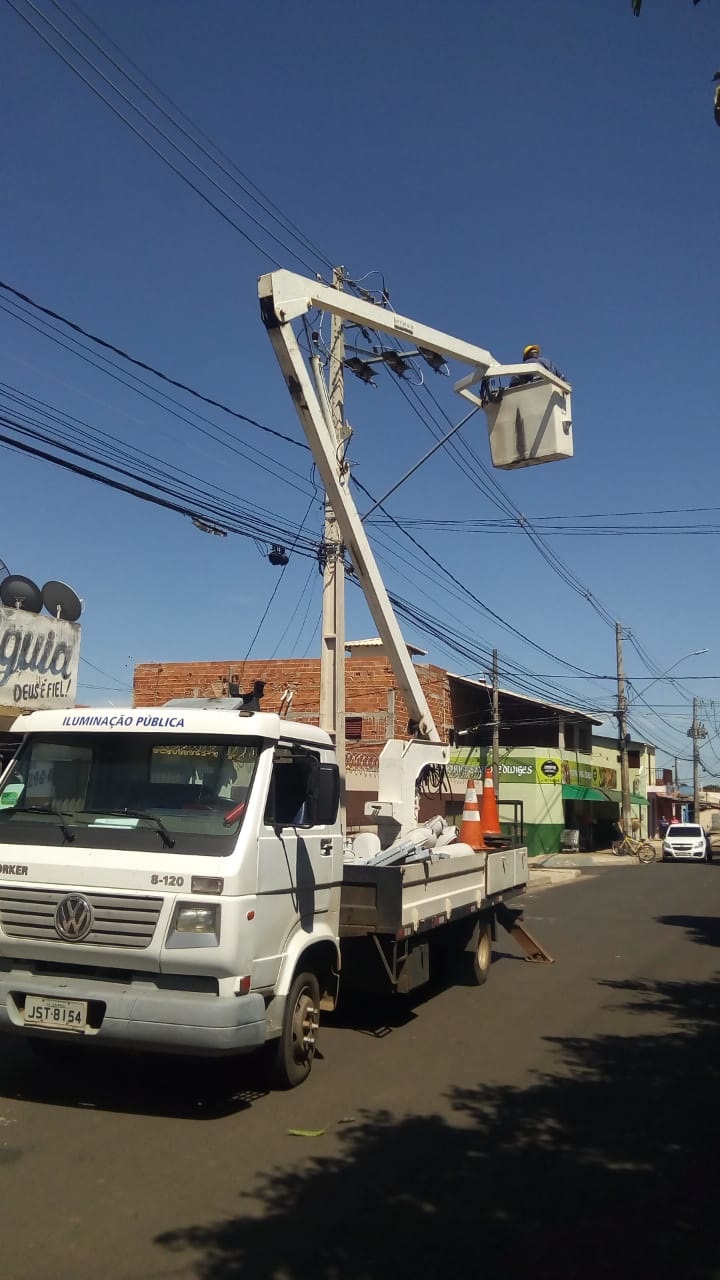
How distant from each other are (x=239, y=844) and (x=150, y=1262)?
2182 mm

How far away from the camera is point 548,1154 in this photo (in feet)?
16.6

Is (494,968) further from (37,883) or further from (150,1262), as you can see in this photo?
(150,1262)

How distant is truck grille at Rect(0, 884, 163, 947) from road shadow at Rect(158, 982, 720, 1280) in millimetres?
1456

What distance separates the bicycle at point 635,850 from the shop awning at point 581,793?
2.98 m

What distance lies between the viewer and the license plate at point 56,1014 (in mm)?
5383

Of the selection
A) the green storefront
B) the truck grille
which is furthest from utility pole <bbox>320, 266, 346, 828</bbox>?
the green storefront

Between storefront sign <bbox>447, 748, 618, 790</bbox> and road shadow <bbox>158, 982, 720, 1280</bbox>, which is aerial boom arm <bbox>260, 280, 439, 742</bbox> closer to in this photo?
road shadow <bbox>158, 982, 720, 1280</bbox>

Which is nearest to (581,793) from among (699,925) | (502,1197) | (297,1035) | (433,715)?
(433,715)

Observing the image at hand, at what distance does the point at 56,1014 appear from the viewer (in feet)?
17.8

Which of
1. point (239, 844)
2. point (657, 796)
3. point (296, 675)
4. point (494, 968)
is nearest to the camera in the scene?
point (239, 844)

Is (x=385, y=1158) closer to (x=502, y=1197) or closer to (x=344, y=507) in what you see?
(x=502, y=1197)

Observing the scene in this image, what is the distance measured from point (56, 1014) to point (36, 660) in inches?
403

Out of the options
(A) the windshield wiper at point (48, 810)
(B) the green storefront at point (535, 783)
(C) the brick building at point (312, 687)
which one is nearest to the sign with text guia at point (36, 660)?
(A) the windshield wiper at point (48, 810)

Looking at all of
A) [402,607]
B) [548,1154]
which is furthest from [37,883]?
[402,607]
